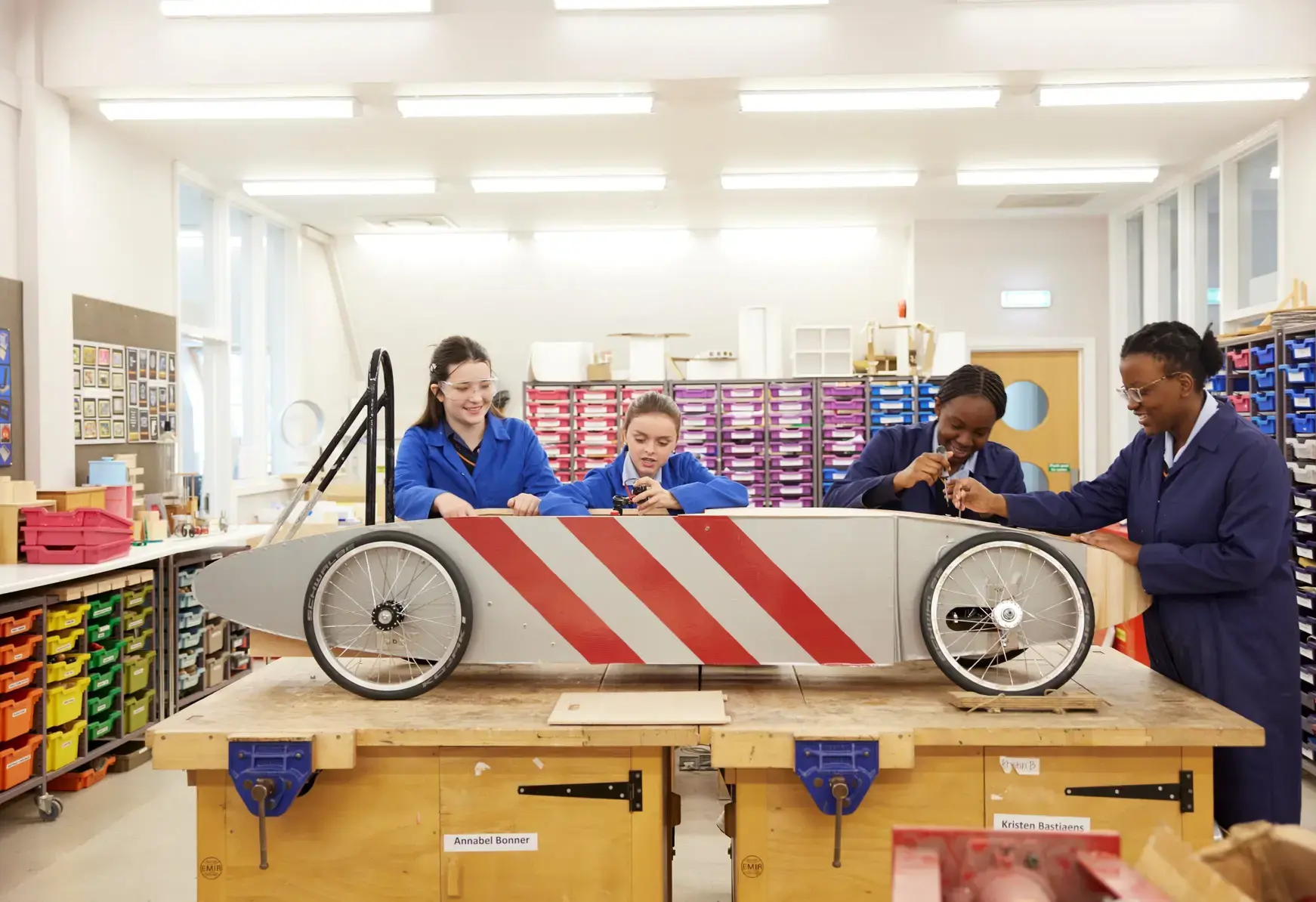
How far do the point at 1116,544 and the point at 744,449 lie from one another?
5.29 m

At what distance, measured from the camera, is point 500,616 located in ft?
6.82

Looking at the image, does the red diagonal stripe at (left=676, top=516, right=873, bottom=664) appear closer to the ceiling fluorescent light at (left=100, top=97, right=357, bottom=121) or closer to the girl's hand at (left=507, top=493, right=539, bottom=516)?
the girl's hand at (left=507, top=493, right=539, bottom=516)

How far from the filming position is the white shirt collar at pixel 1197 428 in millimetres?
2145

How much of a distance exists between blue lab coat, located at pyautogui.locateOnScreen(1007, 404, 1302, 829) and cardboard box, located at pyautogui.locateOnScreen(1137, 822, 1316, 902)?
1.08 meters

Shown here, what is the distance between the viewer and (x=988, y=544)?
6.51ft

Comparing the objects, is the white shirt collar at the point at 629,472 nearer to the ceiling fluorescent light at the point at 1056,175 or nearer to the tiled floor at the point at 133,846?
the tiled floor at the point at 133,846

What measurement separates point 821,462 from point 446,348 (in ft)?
16.5

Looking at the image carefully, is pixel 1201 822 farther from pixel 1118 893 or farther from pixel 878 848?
pixel 1118 893

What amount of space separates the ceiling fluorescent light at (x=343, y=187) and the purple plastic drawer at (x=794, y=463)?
3.19 meters

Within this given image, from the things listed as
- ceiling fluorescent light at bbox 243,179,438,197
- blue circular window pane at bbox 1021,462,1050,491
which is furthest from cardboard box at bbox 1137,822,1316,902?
blue circular window pane at bbox 1021,462,1050,491

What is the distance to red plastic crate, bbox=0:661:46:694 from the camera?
3666 mm

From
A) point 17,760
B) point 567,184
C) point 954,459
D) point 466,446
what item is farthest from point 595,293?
point 954,459

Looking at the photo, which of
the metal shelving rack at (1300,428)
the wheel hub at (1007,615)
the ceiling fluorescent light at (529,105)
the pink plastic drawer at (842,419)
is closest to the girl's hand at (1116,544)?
the wheel hub at (1007,615)

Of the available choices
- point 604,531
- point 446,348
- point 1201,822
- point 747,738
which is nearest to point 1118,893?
point 747,738
